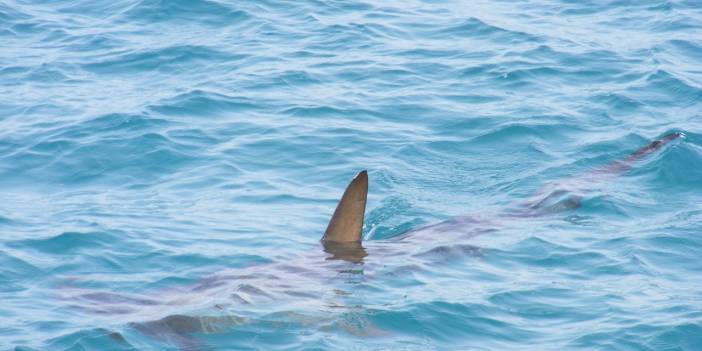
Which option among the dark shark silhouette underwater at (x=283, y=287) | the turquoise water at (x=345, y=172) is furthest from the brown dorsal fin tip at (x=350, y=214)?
the turquoise water at (x=345, y=172)

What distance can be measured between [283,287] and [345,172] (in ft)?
11.3

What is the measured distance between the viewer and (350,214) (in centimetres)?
963

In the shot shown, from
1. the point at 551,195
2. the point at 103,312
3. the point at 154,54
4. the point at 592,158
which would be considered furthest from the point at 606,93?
the point at 103,312

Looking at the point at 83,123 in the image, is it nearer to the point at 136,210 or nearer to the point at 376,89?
the point at 136,210

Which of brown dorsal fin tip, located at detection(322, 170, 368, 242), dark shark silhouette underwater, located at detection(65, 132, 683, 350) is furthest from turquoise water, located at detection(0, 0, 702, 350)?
brown dorsal fin tip, located at detection(322, 170, 368, 242)

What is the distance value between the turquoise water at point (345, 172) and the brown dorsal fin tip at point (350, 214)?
22 centimetres

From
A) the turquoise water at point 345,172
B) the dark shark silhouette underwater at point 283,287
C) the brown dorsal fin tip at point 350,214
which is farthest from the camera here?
the brown dorsal fin tip at point 350,214

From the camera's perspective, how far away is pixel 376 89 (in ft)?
49.3

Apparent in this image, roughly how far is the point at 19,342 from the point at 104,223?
2.82m

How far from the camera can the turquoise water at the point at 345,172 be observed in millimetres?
8523

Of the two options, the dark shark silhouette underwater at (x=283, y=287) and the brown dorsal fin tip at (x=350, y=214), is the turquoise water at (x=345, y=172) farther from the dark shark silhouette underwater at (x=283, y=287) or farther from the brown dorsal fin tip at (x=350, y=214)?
the brown dorsal fin tip at (x=350, y=214)

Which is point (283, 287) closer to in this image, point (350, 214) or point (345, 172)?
point (350, 214)

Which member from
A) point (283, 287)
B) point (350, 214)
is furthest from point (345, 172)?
point (283, 287)

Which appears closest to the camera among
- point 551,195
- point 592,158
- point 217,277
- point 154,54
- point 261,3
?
point 217,277
